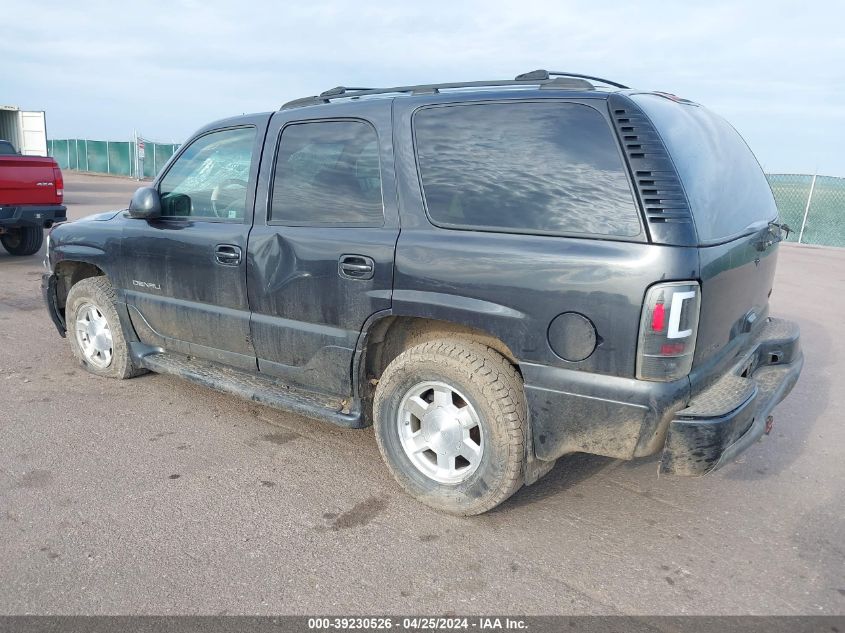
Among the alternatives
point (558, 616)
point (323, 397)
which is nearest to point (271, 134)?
point (323, 397)

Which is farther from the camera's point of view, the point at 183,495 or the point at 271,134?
the point at 271,134

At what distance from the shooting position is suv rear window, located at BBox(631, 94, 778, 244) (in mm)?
2709

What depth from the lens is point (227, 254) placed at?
150 inches

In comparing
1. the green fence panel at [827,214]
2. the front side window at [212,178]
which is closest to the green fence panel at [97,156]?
the green fence panel at [827,214]

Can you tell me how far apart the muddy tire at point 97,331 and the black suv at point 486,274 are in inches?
28.3

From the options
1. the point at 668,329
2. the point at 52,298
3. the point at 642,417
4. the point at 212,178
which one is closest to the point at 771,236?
the point at 668,329

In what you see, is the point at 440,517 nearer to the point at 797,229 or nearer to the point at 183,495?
the point at 183,495

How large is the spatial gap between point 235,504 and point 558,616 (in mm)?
1614

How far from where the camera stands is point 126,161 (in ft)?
120

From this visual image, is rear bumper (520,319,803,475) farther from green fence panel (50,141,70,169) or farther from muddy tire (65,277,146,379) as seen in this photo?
green fence panel (50,141,70,169)

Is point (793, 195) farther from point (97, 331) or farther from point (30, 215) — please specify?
point (97, 331)

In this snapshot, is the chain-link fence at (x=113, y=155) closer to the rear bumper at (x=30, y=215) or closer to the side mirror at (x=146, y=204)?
the rear bumper at (x=30, y=215)

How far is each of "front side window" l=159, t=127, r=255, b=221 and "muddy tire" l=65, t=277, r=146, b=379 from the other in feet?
3.04

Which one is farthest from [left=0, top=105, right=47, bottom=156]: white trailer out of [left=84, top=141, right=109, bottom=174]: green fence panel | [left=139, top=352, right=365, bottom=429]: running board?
[left=139, top=352, right=365, bottom=429]: running board
